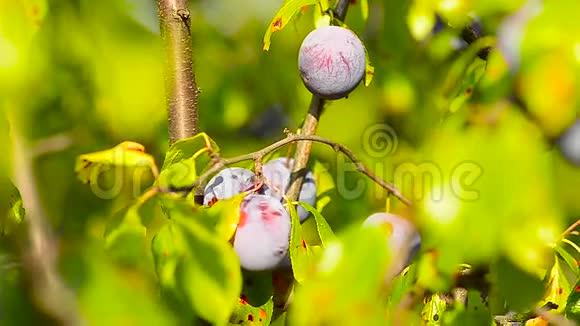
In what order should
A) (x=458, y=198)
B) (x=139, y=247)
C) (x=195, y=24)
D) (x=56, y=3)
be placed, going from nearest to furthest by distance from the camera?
(x=139, y=247)
(x=458, y=198)
(x=56, y=3)
(x=195, y=24)

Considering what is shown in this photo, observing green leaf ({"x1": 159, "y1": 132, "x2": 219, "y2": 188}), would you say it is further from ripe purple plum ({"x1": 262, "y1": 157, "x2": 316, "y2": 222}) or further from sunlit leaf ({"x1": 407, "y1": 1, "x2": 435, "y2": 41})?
sunlit leaf ({"x1": 407, "y1": 1, "x2": 435, "y2": 41})

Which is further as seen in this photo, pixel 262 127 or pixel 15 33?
pixel 262 127

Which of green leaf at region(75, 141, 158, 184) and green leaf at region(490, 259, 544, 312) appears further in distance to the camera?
green leaf at region(490, 259, 544, 312)

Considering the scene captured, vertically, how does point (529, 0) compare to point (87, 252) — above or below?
above

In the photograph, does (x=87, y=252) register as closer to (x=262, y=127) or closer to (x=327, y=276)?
(x=327, y=276)

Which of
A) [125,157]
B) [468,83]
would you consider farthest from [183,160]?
[468,83]

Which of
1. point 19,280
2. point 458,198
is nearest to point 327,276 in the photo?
point 458,198

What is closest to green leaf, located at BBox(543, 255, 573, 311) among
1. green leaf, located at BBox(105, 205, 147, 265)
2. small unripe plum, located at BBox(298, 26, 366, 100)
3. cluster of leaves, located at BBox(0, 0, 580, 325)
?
cluster of leaves, located at BBox(0, 0, 580, 325)
